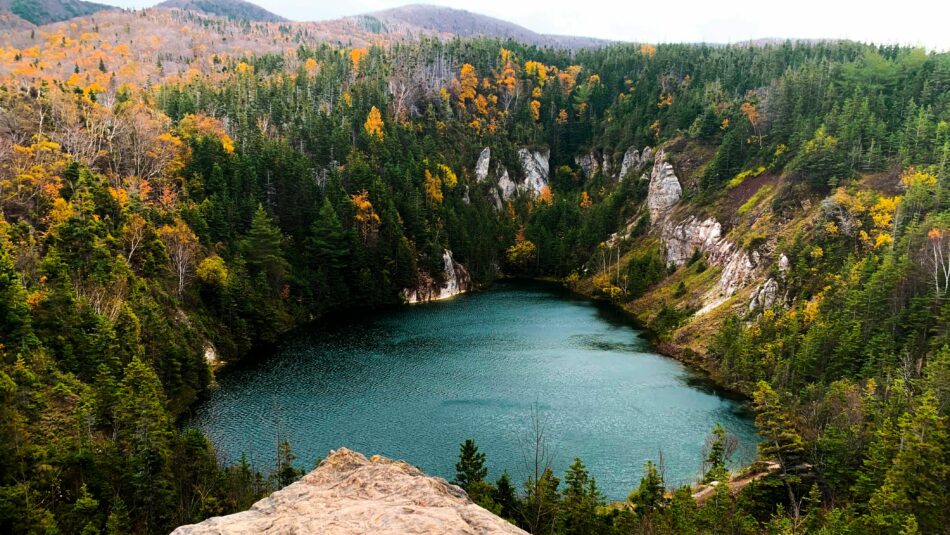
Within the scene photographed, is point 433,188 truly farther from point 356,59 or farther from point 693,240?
point 356,59

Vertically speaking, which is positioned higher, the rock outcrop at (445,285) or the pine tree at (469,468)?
the pine tree at (469,468)

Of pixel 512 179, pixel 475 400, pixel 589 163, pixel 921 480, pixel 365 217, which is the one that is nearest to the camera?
pixel 921 480

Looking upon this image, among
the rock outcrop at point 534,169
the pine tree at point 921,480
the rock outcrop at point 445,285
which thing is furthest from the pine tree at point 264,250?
the rock outcrop at point 534,169

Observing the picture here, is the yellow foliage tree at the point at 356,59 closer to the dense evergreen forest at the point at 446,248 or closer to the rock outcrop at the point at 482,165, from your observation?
the dense evergreen forest at the point at 446,248

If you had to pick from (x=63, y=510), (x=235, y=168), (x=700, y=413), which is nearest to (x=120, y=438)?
(x=63, y=510)

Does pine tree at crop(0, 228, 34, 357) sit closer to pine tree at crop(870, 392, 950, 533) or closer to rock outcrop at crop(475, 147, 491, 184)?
pine tree at crop(870, 392, 950, 533)

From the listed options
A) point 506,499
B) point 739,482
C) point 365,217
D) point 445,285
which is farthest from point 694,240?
point 506,499

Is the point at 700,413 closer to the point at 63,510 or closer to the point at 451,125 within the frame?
the point at 63,510
